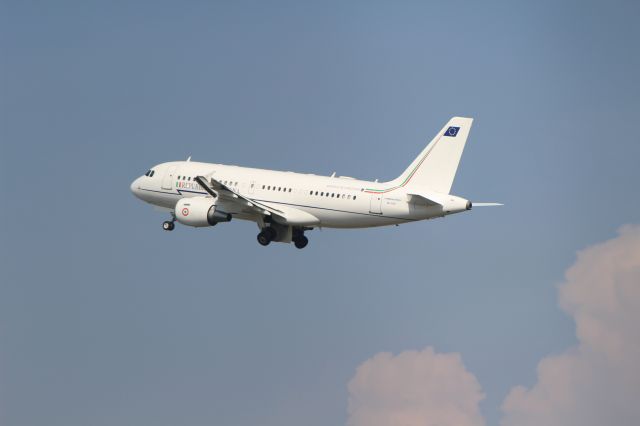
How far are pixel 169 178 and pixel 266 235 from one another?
318 inches

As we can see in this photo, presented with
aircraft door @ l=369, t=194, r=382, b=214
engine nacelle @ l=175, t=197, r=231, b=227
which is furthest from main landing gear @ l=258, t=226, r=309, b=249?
aircraft door @ l=369, t=194, r=382, b=214

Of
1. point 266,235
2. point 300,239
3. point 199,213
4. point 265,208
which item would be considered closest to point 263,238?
point 266,235

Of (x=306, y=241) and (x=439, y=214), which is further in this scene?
(x=306, y=241)

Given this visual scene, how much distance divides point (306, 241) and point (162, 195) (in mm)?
10003

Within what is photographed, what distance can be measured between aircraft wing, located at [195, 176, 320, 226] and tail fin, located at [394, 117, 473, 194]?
6439 mm

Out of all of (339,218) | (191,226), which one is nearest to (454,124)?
(339,218)

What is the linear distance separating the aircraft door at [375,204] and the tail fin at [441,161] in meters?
1.60

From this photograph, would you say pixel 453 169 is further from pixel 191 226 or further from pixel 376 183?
pixel 191 226

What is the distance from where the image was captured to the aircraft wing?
314 feet

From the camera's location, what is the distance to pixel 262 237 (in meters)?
99.0

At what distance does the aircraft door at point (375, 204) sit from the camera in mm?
93500

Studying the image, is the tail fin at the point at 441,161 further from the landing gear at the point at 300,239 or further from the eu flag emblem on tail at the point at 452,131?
the landing gear at the point at 300,239

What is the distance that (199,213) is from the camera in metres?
96.2

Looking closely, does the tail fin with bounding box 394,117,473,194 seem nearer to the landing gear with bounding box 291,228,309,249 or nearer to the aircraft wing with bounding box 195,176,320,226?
the aircraft wing with bounding box 195,176,320,226
